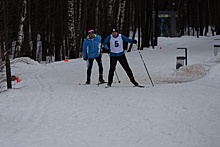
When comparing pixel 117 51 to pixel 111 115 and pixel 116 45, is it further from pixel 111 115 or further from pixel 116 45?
pixel 111 115

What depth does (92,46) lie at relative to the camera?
14.6 metres

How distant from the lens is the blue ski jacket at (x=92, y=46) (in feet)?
47.9

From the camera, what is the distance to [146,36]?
36.3 meters

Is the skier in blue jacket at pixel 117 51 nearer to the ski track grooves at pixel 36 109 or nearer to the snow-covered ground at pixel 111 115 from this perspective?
the snow-covered ground at pixel 111 115

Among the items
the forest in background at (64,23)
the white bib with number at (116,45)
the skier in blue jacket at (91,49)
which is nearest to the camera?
the white bib with number at (116,45)

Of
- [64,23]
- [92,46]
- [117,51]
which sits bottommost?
[117,51]

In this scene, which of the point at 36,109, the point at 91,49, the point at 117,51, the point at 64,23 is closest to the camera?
the point at 36,109

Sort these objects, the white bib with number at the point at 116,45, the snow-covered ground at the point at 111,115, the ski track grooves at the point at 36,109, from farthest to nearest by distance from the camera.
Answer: the white bib with number at the point at 116,45 → the ski track grooves at the point at 36,109 → the snow-covered ground at the point at 111,115

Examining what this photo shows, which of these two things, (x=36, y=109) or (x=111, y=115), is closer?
(x=111, y=115)

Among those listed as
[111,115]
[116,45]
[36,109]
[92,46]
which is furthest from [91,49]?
[111,115]

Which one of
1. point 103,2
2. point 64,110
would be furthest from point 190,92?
point 103,2

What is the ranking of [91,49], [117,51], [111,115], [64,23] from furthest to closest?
[64,23], [91,49], [117,51], [111,115]

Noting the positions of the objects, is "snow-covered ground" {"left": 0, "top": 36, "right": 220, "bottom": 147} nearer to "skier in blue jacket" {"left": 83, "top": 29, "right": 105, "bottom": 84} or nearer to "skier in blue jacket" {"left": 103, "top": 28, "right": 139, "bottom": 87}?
"skier in blue jacket" {"left": 103, "top": 28, "right": 139, "bottom": 87}

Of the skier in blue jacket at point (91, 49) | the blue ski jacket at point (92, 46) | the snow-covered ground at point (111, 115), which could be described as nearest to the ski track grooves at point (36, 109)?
the snow-covered ground at point (111, 115)
